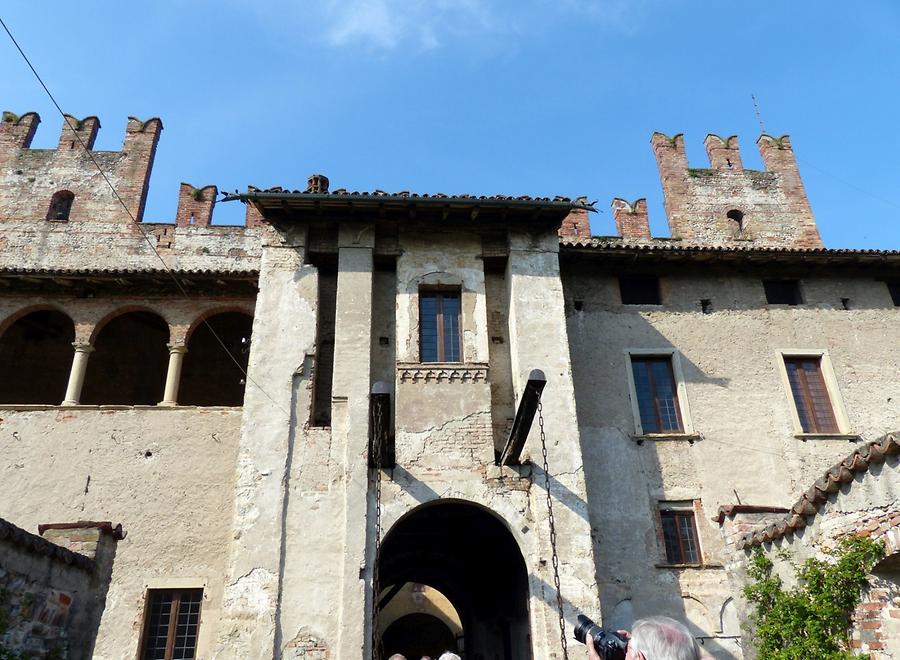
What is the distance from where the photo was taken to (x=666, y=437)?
1236 cm

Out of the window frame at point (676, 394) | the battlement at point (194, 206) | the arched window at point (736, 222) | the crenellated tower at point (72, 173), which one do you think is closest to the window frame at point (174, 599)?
the window frame at point (676, 394)

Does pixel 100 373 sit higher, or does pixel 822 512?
pixel 100 373

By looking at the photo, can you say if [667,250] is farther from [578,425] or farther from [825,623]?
[825,623]

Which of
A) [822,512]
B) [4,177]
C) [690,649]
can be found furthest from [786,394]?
[4,177]

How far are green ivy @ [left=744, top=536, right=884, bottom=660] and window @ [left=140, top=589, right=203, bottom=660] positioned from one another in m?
8.66

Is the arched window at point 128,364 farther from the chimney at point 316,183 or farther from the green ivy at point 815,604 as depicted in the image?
the green ivy at point 815,604

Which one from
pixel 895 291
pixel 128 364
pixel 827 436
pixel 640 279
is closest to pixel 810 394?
pixel 827 436

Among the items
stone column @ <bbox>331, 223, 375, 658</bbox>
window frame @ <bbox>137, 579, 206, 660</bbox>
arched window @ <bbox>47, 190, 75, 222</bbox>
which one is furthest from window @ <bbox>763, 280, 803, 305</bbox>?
arched window @ <bbox>47, 190, 75, 222</bbox>

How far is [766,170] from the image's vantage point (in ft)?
72.2

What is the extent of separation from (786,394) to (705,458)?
2304 millimetres

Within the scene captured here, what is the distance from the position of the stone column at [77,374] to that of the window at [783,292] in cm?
1420

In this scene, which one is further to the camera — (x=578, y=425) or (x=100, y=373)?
(x=100, y=373)

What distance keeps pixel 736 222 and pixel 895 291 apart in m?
6.93

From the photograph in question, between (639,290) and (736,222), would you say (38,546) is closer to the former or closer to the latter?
(639,290)
